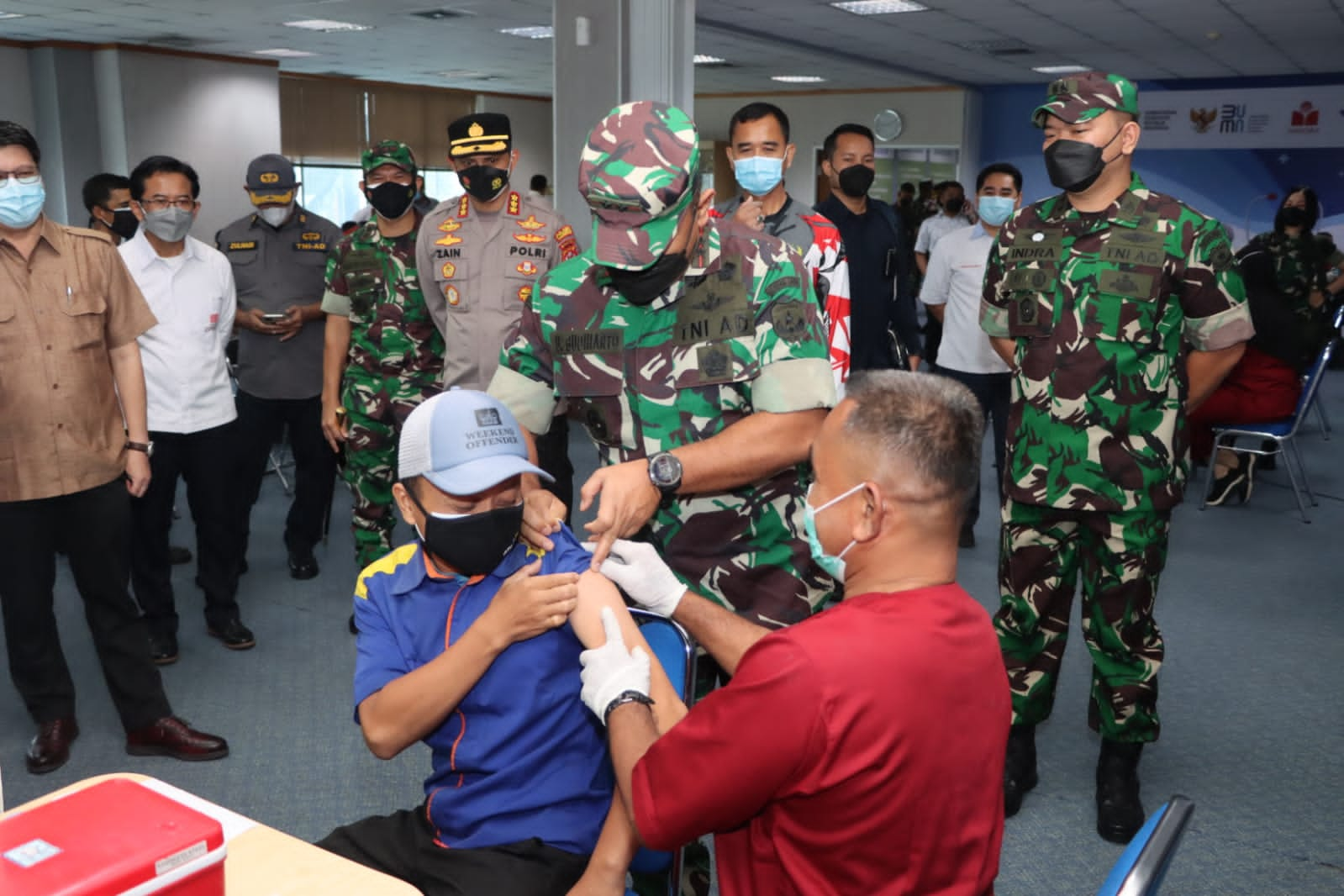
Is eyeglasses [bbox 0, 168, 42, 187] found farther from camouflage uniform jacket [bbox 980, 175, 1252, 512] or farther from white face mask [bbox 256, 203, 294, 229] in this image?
camouflage uniform jacket [bbox 980, 175, 1252, 512]

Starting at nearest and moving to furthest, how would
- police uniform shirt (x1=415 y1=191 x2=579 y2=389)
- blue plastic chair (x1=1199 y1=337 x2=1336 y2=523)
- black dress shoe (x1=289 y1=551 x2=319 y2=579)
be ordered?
police uniform shirt (x1=415 y1=191 x2=579 y2=389) → black dress shoe (x1=289 y1=551 x2=319 y2=579) → blue plastic chair (x1=1199 y1=337 x2=1336 y2=523)

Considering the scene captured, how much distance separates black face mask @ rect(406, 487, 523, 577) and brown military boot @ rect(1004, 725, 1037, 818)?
5.37 ft

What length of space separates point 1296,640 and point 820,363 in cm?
298

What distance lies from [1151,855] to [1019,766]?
5.88 feet

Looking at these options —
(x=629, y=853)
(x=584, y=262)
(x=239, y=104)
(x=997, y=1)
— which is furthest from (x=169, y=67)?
(x=629, y=853)

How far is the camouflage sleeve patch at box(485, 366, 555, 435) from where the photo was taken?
2.00 m

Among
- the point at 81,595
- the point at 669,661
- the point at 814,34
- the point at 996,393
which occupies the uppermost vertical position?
the point at 814,34

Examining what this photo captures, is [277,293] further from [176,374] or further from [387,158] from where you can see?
[176,374]

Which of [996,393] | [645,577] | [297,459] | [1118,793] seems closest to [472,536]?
[645,577]

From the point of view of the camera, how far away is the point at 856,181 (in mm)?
4348

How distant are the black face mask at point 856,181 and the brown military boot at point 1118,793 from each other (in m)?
2.33

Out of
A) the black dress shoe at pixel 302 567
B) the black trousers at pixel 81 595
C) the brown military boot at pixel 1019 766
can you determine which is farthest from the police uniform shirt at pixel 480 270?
the brown military boot at pixel 1019 766

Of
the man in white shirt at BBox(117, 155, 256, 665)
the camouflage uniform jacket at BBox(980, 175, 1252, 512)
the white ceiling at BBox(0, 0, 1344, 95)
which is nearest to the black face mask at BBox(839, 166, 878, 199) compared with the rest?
the camouflage uniform jacket at BBox(980, 175, 1252, 512)

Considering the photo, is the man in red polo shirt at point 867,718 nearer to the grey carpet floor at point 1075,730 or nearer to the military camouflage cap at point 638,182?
the military camouflage cap at point 638,182
